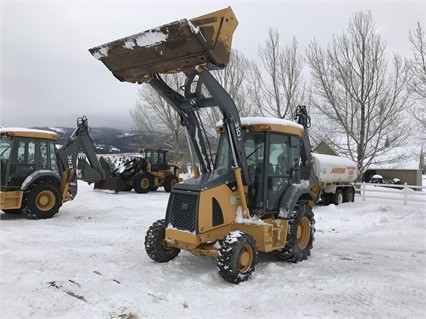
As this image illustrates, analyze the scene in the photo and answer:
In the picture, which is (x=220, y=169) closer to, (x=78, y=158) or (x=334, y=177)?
(x=78, y=158)

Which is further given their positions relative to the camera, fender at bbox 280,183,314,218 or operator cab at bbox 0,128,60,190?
operator cab at bbox 0,128,60,190

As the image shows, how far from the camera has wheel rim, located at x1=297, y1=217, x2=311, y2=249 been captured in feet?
22.9

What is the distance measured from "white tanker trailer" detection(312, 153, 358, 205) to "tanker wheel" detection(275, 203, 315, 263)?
741cm

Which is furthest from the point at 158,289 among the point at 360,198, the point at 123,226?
the point at 360,198

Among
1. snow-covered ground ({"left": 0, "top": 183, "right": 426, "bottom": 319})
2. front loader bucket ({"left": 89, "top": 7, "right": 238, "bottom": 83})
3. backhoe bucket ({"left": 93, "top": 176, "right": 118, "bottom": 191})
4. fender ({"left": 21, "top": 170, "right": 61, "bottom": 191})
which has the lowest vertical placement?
snow-covered ground ({"left": 0, "top": 183, "right": 426, "bottom": 319})

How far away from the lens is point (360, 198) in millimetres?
17500

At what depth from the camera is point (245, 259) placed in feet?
18.1

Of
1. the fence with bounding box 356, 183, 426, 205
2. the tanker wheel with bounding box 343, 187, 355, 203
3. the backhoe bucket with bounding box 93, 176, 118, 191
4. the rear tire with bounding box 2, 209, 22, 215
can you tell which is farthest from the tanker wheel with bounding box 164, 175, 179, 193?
the rear tire with bounding box 2, 209, 22, 215

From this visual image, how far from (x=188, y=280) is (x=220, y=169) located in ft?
6.02

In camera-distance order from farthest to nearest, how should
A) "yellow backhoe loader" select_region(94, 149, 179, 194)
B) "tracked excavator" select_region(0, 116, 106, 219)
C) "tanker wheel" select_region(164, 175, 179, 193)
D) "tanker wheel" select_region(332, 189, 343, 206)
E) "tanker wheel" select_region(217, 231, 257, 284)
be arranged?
"tanker wheel" select_region(164, 175, 179, 193) < "yellow backhoe loader" select_region(94, 149, 179, 194) < "tanker wheel" select_region(332, 189, 343, 206) < "tracked excavator" select_region(0, 116, 106, 219) < "tanker wheel" select_region(217, 231, 257, 284)

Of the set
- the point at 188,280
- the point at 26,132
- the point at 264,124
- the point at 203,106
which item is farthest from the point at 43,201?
the point at 264,124

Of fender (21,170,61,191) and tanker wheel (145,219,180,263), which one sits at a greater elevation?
fender (21,170,61,191)

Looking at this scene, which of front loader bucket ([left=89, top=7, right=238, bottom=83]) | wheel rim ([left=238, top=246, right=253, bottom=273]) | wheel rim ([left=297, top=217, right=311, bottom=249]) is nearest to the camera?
front loader bucket ([left=89, top=7, right=238, bottom=83])

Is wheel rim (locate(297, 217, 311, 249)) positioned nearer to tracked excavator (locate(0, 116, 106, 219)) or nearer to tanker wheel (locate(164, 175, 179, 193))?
tracked excavator (locate(0, 116, 106, 219))
